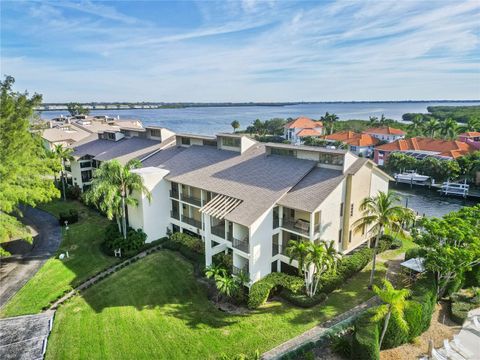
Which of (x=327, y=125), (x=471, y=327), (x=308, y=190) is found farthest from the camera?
(x=327, y=125)

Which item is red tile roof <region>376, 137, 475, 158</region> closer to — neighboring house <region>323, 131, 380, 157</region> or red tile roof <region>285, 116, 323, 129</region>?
neighboring house <region>323, 131, 380, 157</region>

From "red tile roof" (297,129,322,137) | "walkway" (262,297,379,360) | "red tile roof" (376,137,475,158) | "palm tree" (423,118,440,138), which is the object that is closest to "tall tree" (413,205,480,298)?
"walkway" (262,297,379,360)

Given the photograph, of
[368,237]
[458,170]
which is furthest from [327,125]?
[368,237]

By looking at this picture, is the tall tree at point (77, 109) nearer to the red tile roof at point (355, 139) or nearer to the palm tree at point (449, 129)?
the red tile roof at point (355, 139)

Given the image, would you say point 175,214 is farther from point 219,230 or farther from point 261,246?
point 261,246

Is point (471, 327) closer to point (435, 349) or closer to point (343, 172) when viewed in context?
point (435, 349)

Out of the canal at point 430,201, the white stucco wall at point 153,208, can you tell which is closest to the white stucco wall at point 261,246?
the white stucco wall at point 153,208

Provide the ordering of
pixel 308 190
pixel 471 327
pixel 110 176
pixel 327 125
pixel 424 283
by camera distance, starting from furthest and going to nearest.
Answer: pixel 327 125 → pixel 110 176 → pixel 308 190 → pixel 424 283 → pixel 471 327
